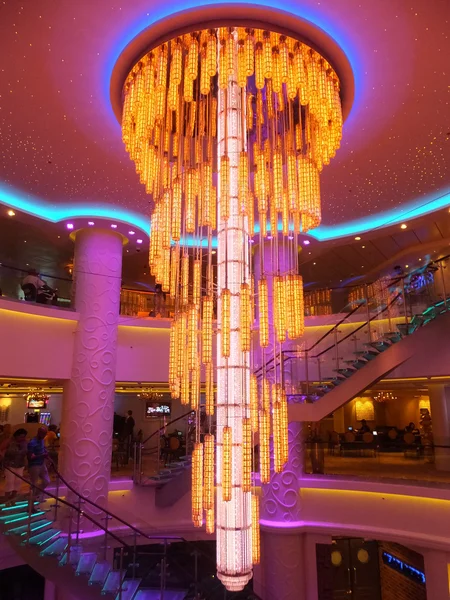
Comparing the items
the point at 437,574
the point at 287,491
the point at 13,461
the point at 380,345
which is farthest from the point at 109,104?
the point at 437,574

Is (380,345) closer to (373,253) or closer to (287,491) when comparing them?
(287,491)

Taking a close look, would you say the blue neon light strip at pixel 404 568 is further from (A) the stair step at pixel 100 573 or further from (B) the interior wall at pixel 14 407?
(B) the interior wall at pixel 14 407

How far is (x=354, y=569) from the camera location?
15297 millimetres

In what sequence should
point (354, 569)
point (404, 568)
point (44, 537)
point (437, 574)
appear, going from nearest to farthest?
point (44, 537), point (437, 574), point (404, 568), point (354, 569)

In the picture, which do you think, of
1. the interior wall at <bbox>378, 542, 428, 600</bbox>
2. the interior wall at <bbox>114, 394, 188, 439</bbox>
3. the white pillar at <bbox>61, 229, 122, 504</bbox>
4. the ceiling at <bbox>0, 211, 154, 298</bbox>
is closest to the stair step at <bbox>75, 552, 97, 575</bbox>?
the white pillar at <bbox>61, 229, 122, 504</bbox>

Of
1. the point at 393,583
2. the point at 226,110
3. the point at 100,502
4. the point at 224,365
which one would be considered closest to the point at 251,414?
the point at 224,365

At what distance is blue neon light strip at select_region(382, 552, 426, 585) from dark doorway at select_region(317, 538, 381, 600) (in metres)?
0.58

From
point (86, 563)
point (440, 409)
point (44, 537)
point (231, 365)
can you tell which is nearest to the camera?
point (231, 365)

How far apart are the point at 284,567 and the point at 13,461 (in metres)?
6.20

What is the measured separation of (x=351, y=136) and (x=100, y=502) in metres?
8.64

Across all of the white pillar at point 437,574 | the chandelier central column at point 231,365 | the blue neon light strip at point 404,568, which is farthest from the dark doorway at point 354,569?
the chandelier central column at point 231,365

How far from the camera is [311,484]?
11.6 metres

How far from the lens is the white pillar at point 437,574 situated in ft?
32.0

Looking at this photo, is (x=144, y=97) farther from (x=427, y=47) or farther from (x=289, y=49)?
(x=427, y=47)
